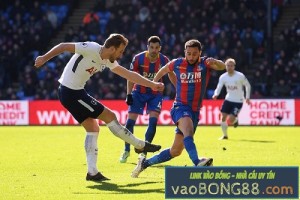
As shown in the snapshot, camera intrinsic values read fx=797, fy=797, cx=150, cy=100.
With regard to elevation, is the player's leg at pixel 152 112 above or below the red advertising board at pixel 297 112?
above

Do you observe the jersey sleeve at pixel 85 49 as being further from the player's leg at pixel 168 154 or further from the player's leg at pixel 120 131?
the player's leg at pixel 168 154

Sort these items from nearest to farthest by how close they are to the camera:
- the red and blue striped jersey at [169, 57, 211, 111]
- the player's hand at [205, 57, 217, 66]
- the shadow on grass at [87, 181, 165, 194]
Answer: the shadow on grass at [87, 181, 165, 194] → the player's hand at [205, 57, 217, 66] → the red and blue striped jersey at [169, 57, 211, 111]

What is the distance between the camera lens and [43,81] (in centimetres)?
3269

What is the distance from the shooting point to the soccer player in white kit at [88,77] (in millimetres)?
→ 11453

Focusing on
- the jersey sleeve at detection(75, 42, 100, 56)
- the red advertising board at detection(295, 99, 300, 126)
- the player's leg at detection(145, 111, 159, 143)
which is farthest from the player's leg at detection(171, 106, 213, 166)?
the red advertising board at detection(295, 99, 300, 126)

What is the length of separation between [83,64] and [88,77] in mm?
254

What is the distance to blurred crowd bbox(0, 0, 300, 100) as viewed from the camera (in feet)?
100

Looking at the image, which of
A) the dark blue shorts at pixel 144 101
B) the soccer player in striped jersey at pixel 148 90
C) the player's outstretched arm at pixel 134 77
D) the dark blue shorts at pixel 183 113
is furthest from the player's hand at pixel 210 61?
the dark blue shorts at pixel 144 101

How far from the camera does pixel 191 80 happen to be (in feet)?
38.6

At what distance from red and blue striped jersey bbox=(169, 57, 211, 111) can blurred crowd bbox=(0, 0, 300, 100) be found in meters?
17.7

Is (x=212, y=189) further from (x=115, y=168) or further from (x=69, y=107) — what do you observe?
(x=115, y=168)

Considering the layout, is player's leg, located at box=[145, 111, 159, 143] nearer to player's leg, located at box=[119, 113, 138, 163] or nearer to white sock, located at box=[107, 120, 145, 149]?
player's leg, located at box=[119, 113, 138, 163]

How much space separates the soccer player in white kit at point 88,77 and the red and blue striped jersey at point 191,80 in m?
0.70

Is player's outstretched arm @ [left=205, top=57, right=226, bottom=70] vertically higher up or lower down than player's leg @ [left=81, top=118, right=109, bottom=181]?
higher up
